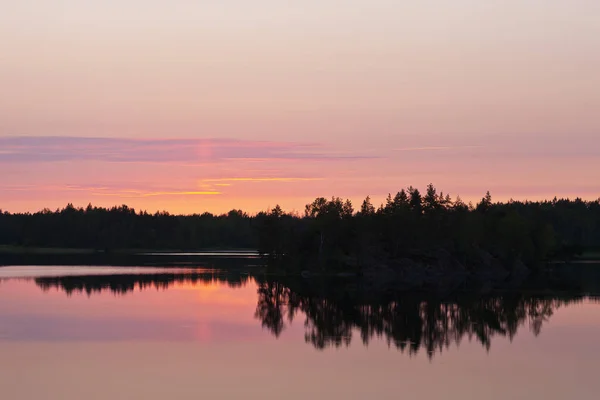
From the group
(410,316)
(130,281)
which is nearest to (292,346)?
(410,316)

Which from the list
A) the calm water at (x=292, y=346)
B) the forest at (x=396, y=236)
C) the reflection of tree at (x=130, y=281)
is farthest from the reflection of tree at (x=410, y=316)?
the forest at (x=396, y=236)

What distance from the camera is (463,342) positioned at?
5806 centimetres

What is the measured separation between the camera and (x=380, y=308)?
80.9m

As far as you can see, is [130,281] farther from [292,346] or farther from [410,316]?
[292,346]

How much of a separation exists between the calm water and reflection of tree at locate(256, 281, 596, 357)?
5.3 inches

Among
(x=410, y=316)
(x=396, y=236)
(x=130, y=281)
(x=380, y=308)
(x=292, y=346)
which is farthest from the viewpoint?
(x=396, y=236)

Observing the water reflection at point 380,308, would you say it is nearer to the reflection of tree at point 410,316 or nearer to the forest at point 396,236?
the reflection of tree at point 410,316

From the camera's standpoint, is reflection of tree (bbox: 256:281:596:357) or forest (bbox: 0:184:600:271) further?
forest (bbox: 0:184:600:271)

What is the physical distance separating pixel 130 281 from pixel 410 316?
167ft

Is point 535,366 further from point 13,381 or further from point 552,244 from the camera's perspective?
point 552,244

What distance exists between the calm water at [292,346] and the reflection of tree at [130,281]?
6770 millimetres

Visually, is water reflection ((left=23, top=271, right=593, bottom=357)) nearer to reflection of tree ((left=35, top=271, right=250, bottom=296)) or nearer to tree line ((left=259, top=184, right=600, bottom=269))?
reflection of tree ((left=35, top=271, right=250, bottom=296))

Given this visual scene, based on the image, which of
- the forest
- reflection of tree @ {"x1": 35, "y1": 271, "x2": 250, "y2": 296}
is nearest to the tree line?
the forest

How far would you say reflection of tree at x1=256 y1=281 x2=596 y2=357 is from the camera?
59.8 meters
